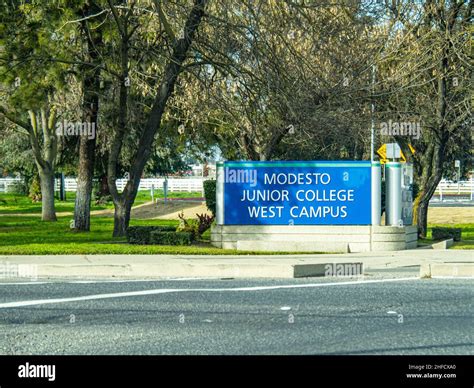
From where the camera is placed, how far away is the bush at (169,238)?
2259 centimetres

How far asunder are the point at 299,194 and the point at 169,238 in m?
3.58

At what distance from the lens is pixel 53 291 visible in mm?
14594

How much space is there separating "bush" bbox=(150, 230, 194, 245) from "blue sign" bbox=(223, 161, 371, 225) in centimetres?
138

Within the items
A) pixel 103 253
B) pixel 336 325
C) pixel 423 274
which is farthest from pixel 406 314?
pixel 103 253

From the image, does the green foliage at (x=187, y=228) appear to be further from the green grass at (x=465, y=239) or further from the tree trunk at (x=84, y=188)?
the green grass at (x=465, y=239)

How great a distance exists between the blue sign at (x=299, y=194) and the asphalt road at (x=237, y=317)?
6.99 m

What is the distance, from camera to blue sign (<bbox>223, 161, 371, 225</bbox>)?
918 inches

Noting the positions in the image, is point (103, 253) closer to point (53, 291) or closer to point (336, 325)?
point (53, 291)
